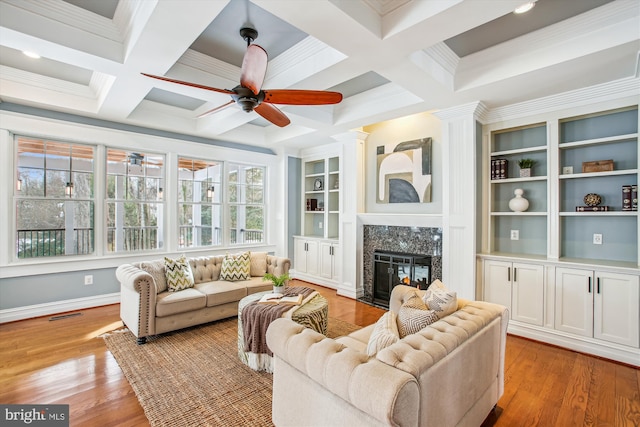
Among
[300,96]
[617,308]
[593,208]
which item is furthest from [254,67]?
[617,308]

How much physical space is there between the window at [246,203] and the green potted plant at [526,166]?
4.59 meters

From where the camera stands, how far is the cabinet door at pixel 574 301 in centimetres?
307

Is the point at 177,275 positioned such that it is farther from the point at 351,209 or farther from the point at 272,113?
the point at 351,209

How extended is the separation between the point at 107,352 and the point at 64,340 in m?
0.71

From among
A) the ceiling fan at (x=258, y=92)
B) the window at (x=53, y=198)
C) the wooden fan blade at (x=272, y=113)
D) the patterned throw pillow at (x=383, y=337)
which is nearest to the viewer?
the patterned throw pillow at (x=383, y=337)

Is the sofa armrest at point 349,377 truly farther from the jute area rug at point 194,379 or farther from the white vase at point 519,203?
the white vase at point 519,203

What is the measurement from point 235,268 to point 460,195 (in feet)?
10.3

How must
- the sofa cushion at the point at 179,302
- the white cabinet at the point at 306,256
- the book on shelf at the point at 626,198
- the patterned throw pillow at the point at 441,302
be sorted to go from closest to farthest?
the patterned throw pillow at the point at 441,302, the book on shelf at the point at 626,198, the sofa cushion at the point at 179,302, the white cabinet at the point at 306,256

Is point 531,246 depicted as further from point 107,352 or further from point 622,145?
point 107,352

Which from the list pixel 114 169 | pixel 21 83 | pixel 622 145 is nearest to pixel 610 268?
pixel 622 145

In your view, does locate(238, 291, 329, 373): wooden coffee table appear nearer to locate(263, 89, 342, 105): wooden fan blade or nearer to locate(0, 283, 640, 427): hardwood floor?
locate(0, 283, 640, 427): hardwood floor

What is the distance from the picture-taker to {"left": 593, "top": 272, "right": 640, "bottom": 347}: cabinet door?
2832 mm

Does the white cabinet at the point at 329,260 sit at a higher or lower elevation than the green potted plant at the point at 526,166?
lower

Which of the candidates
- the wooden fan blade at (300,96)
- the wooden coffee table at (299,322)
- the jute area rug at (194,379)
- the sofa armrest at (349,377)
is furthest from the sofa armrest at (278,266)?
the sofa armrest at (349,377)
